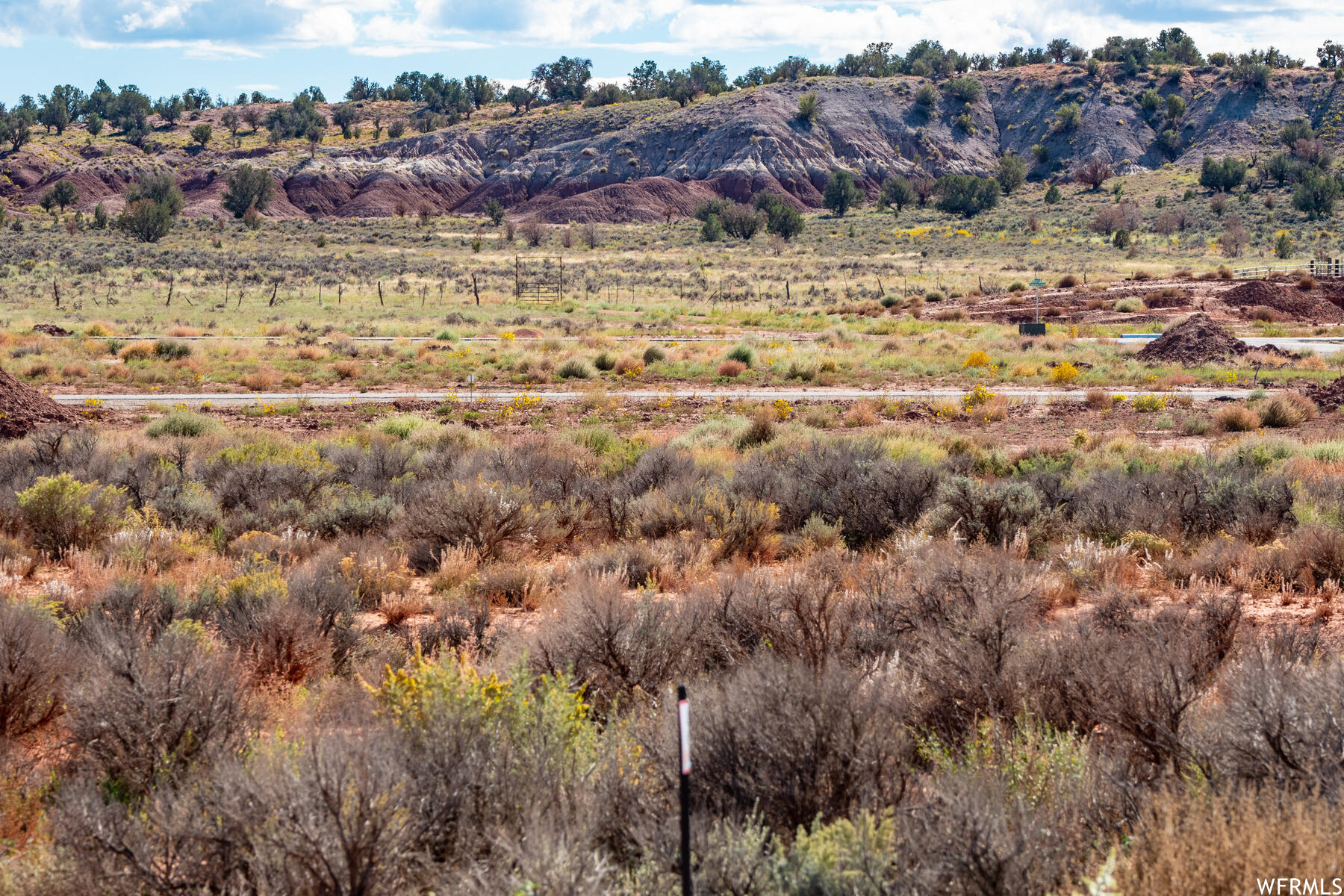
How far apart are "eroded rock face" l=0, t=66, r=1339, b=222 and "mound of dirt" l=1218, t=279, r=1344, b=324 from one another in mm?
74403

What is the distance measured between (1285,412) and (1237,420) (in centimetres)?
133

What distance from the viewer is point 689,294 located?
55844 mm

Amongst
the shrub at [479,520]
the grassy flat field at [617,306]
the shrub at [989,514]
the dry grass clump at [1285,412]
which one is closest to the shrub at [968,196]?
the grassy flat field at [617,306]

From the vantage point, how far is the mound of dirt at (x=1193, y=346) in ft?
96.6

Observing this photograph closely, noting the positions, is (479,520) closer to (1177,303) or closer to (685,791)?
(685,791)

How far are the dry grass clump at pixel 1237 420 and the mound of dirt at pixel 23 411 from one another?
74.3 ft

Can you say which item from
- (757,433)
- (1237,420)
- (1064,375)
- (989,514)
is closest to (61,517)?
(989,514)

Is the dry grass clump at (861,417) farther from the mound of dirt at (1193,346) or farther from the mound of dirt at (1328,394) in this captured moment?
the mound of dirt at (1193,346)

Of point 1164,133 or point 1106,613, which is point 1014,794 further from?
point 1164,133

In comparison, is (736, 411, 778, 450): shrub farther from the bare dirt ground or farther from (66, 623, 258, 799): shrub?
the bare dirt ground

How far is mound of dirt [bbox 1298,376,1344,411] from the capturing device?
2105 centimetres

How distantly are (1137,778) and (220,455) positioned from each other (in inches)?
530

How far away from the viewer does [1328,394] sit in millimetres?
21781

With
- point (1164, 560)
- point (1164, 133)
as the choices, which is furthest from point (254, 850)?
point (1164, 133)
